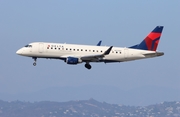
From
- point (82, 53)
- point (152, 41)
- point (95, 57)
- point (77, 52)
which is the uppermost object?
point (152, 41)

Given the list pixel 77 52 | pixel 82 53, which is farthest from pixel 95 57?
pixel 77 52

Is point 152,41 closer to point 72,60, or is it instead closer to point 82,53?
point 82,53

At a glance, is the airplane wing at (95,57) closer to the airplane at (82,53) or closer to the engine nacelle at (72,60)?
the airplane at (82,53)

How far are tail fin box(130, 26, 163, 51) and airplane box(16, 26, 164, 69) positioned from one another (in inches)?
57.6

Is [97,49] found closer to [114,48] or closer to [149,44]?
[114,48]

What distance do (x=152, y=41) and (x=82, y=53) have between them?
17.5m

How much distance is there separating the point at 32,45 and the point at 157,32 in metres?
28.2

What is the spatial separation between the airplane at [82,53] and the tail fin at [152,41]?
1.46 metres

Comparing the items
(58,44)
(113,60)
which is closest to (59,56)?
(58,44)

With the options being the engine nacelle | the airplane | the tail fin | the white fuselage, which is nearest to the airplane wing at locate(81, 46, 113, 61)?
the airplane

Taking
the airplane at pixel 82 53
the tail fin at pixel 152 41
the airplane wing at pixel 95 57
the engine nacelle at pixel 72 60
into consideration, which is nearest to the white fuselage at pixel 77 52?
the airplane at pixel 82 53

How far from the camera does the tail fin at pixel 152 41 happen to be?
109000 millimetres

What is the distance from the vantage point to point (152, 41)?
110 m

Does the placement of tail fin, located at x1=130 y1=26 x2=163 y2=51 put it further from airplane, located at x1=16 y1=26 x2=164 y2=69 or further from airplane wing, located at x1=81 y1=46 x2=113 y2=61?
airplane wing, located at x1=81 y1=46 x2=113 y2=61
